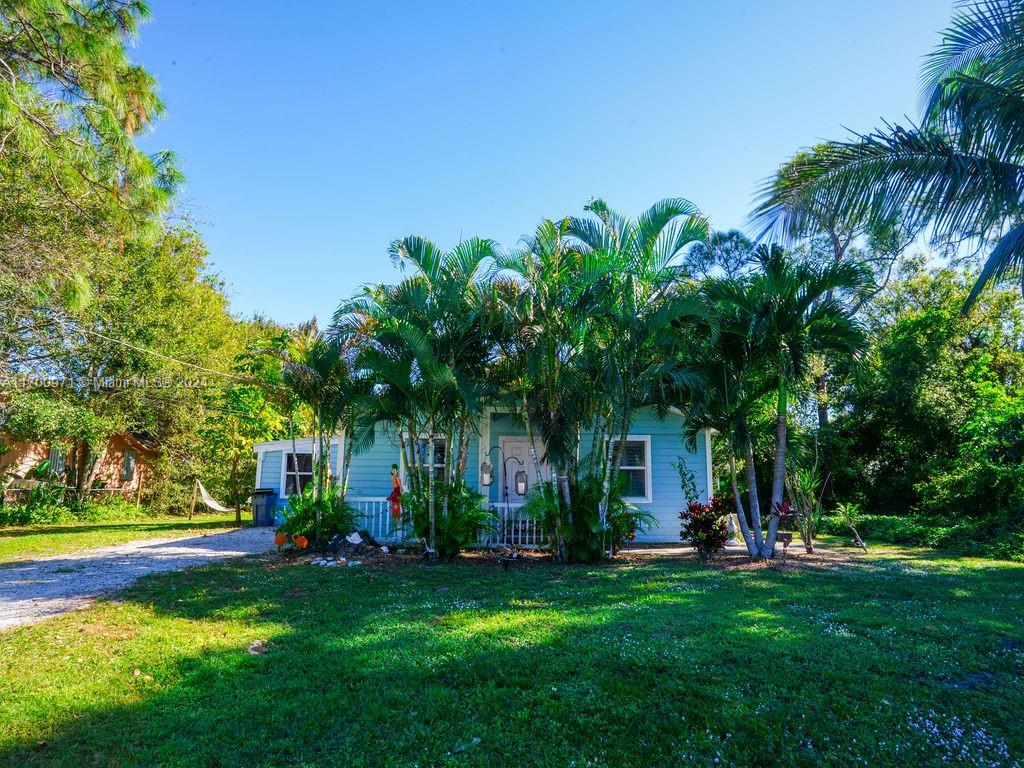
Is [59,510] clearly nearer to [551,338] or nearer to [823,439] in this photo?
[551,338]

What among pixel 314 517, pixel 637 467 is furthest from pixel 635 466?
pixel 314 517

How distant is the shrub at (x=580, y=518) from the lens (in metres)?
8.80

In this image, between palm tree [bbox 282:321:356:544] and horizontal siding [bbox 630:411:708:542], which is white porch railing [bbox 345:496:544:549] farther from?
horizontal siding [bbox 630:411:708:542]

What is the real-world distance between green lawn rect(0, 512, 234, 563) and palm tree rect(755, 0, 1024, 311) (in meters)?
12.5

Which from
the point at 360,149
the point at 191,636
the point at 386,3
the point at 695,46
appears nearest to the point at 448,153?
the point at 360,149

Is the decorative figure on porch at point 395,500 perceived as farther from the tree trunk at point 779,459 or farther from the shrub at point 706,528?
the tree trunk at point 779,459

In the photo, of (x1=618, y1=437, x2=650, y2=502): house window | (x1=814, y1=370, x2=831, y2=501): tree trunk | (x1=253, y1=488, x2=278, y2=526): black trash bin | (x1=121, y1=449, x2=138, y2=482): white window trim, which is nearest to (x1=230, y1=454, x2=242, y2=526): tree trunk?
(x1=253, y1=488, x2=278, y2=526): black trash bin

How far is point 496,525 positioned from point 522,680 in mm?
7349

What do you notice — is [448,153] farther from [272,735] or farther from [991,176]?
[272,735]

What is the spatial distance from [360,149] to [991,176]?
31.2ft

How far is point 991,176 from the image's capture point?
518 cm

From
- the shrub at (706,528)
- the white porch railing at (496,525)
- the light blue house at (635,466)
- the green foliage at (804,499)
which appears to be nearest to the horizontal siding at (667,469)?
the light blue house at (635,466)

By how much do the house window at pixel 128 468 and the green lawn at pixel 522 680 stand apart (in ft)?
56.1

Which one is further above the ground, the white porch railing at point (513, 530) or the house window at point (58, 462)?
the house window at point (58, 462)
